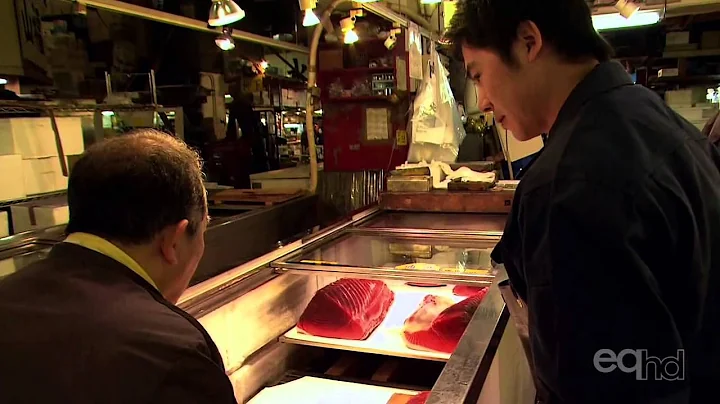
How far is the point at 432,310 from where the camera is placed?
7.21ft

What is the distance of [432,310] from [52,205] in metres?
3.23

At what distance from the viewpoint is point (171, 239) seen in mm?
1048

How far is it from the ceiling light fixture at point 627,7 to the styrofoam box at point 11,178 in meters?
4.13

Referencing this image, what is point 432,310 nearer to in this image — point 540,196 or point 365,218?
point 365,218

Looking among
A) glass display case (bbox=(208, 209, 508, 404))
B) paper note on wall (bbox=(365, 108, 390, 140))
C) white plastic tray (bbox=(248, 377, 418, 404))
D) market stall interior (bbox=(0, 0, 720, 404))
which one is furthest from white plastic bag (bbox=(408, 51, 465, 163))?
white plastic tray (bbox=(248, 377, 418, 404))

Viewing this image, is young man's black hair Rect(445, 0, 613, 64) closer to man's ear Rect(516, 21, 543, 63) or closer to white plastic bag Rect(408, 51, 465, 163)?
man's ear Rect(516, 21, 543, 63)

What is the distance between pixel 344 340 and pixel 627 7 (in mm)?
2236

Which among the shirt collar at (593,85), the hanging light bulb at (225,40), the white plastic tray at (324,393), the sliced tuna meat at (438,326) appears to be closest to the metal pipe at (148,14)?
the hanging light bulb at (225,40)

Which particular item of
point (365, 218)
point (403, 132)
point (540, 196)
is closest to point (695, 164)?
point (540, 196)

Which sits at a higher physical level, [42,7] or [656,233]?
[42,7]

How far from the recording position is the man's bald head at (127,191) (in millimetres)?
981

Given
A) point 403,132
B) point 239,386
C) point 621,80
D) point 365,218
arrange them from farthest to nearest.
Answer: point 403,132, point 365,218, point 239,386, point 621,80

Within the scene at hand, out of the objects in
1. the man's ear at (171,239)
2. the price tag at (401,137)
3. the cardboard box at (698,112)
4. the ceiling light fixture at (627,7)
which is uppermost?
the ceiling light fixture at (627,7)

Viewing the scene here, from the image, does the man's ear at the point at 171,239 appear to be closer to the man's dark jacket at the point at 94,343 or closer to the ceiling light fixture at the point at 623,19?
the man's dark jacket at the point at 94,343
